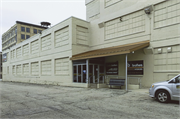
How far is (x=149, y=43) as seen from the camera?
47.0 ft

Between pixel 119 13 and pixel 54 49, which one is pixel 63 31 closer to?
pixel 54 49

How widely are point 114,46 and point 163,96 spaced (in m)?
10.2

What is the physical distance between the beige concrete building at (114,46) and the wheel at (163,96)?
460cm

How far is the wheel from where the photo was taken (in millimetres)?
7798

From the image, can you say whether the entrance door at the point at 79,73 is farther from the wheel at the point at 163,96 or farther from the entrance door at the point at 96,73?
the wheel at the point at 163,96

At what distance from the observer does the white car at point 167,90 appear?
752 centimetres

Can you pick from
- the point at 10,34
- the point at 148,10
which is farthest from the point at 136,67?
the point at 10,34

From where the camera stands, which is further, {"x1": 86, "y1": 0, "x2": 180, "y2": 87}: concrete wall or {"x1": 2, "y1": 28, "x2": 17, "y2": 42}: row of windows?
{"x1": 2, "y1": 28, "x2": 17, "y2": 42}: row of windows

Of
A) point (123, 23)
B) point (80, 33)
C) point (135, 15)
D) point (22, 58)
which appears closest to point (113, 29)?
point (123, 23)

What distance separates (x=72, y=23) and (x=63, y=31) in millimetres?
2398

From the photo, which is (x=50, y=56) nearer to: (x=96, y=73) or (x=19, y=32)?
(x=96, y=73)

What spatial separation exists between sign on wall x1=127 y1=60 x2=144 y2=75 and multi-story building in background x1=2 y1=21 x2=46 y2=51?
5983cm

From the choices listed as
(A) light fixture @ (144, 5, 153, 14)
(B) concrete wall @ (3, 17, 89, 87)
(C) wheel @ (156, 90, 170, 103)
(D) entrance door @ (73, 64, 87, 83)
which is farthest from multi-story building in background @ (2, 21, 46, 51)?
(C) wheel @ (156, 90, 170, 103)

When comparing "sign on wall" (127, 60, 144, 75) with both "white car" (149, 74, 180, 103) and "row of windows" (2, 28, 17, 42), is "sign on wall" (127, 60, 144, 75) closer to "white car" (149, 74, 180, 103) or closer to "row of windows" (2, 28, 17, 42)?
"white car" (149, 74, 180, 103)
